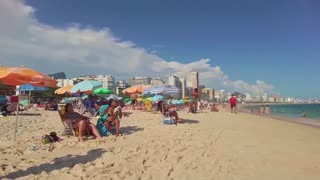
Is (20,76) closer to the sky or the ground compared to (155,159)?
closer to the sky

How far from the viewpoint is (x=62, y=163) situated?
520 cm

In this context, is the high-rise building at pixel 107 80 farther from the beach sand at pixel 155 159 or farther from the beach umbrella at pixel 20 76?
the beach sand at pixel 155 159

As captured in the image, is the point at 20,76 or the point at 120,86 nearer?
the point at 20,76

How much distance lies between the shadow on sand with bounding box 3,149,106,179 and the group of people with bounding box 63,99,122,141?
1364 mm

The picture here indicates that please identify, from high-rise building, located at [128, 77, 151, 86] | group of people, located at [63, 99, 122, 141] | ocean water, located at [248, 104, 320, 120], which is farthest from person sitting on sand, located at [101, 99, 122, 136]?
high-rise building, located at [128, 77, 151, 86]

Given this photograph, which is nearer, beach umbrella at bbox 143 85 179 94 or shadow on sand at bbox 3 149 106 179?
shadow on sand at bbox 3 149 106 179

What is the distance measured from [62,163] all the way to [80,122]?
7.64 ft

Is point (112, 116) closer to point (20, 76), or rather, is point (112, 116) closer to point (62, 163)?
point (20, 76)

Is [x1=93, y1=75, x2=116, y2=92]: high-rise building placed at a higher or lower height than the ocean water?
higher

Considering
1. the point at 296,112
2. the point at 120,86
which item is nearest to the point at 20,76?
the point at 296,112

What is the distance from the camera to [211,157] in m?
5.98

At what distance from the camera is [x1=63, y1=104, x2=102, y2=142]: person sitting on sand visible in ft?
24.4

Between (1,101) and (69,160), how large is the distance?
37.7ft

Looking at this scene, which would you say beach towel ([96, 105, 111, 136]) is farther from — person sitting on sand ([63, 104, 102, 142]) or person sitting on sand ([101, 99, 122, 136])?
person sitting on sand ([63, 104, 102, 142])
